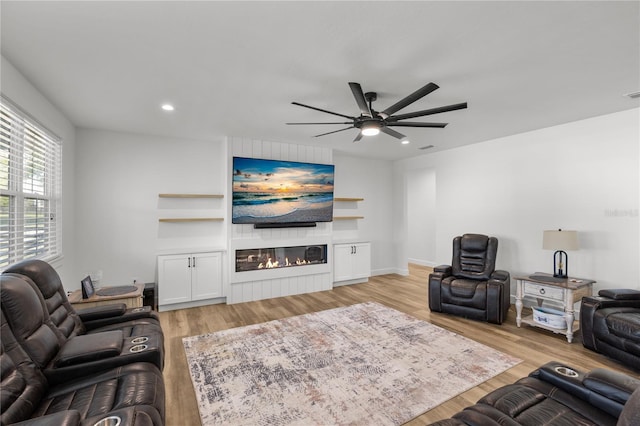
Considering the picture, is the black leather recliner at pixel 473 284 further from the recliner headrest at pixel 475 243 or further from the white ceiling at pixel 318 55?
the white ceiling at pixel 318 55

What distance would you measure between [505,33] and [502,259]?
13.0 feet

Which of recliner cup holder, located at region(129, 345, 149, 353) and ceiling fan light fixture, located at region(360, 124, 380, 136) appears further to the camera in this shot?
ceiling fan light fixture, located at region(360, 124, 380, 136)

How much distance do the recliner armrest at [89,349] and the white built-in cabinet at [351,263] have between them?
13.7 feet

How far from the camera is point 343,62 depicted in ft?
7.89

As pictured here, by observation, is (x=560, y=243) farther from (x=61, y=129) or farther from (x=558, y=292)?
(x=61, y=129)

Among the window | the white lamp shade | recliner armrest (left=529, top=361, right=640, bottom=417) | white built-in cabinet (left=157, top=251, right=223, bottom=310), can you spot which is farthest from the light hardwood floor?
the window

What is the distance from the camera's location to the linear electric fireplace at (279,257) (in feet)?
16.2

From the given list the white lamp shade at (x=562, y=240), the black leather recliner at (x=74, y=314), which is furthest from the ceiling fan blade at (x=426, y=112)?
the black leather recliner at (x=74, y=314)

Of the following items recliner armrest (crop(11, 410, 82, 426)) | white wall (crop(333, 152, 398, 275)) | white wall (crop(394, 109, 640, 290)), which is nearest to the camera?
recliner armrest (crop(11, 410, 82, 426))

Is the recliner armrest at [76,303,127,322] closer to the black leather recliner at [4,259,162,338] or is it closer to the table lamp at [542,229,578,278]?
the black leather recliner at [4,259,162,338]

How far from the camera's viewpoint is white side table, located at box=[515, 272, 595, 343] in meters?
3.37

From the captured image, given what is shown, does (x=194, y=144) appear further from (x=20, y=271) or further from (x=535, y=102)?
(x=535, y=102)

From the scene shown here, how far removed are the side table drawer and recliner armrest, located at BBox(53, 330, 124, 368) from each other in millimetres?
4427

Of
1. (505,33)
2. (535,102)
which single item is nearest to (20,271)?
(505,33)
